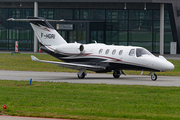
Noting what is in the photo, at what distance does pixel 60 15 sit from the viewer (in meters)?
59.8

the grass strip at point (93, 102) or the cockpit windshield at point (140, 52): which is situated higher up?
the cockpit windshield at point (140, 52)

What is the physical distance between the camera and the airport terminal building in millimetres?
57188

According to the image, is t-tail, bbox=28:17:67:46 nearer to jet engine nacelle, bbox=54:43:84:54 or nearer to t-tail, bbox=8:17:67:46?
t-tail, bbox=8:17:67:46

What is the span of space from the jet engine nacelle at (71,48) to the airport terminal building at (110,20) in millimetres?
28404

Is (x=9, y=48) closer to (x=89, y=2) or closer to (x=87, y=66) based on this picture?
(x=89, y=2)

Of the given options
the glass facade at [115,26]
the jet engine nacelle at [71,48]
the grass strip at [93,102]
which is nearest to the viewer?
the grass strip at [93,102]

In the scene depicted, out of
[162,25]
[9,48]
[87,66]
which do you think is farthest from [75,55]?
[9,48]

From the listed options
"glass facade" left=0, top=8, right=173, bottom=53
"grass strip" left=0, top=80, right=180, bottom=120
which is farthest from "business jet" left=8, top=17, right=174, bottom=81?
"glass facade" left=0, top=8, right=173, bottom=53

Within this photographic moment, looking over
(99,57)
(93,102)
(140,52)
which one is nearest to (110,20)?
(99,57)

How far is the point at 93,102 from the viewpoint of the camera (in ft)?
48.7

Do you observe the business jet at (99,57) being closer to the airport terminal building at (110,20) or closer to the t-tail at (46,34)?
the t-tail at (46,34)

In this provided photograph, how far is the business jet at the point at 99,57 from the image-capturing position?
81.5 feet

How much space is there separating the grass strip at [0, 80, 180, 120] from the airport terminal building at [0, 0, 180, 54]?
38459 millimetres

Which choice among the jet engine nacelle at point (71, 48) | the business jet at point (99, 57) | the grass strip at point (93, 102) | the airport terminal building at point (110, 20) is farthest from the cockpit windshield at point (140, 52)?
the airport terminal building at point (110, 20)
